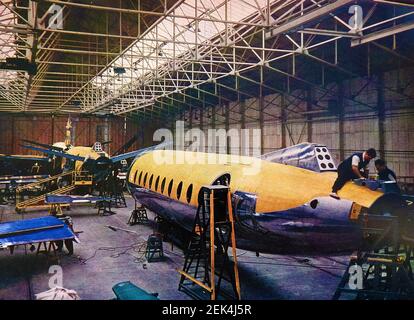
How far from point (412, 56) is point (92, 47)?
75.6 ft

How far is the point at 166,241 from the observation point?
60.6ft

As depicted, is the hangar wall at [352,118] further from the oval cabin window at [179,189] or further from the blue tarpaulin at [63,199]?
A: the blue tarpaulin at [63,199]

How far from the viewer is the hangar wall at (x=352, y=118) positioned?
23000 millimetres

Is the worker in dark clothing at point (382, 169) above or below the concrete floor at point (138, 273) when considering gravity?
above

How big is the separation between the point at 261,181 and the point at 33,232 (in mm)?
9252

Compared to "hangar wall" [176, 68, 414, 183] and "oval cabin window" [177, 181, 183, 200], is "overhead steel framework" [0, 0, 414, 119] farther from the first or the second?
"oval cabin window" [177, 181, 183, 200]

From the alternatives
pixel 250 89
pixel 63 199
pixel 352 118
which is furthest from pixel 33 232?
pixel 250 89

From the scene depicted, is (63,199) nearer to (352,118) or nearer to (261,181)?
(261,181)

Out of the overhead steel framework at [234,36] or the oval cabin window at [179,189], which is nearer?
the oval cabin window at [179,189]

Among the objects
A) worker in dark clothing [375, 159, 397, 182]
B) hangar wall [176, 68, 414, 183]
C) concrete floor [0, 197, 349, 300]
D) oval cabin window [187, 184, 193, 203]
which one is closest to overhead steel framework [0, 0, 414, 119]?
hangar wall [176, 68, 414, 183]

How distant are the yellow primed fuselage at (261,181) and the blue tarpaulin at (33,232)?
177 inches

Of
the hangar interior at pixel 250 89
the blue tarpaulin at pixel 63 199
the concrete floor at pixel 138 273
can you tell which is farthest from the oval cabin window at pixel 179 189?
the blue tarpaulin at pixel 63 199
